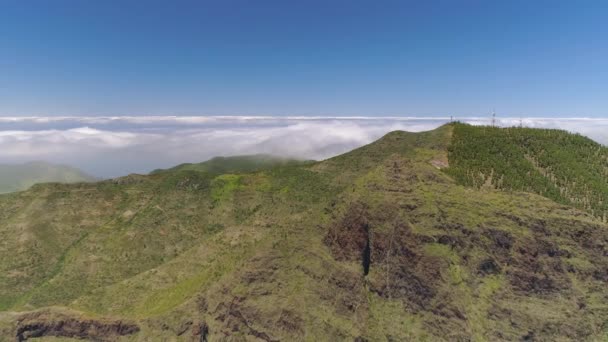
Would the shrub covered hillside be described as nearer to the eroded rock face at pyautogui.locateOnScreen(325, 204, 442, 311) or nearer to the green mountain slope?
the green mountain slope

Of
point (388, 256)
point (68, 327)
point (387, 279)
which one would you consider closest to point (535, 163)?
point (388, 256)

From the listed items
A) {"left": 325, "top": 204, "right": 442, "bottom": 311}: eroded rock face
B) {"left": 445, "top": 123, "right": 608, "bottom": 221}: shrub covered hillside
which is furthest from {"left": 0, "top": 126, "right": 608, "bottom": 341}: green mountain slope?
{"left": 445, "top": 123, "right": 608, "bottom": 221}: shrub covered hillside

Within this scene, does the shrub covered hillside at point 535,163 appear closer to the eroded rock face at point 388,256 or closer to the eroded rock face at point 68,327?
the eroded rock face at point 388,256

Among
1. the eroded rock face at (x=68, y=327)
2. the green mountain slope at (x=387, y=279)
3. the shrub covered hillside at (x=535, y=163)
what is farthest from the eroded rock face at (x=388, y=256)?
the eroded rock face at (x=68, y=327)

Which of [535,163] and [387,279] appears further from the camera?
[535,163]

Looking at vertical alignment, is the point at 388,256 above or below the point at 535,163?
below

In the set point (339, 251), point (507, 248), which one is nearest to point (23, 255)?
point (339, 251)

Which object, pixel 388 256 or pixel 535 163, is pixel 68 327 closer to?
pixel 388 256

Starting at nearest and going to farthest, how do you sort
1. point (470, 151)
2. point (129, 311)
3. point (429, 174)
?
point (429, 174) → point (129, 311) → point (470, 151)

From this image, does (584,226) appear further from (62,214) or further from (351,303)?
(62,214)
